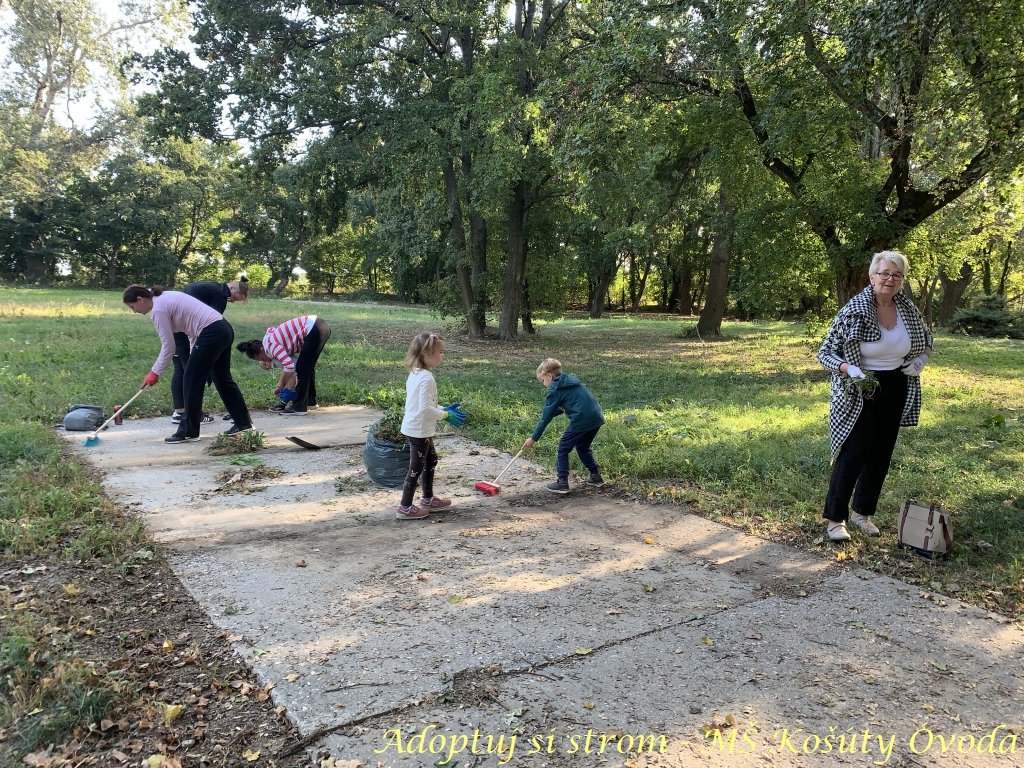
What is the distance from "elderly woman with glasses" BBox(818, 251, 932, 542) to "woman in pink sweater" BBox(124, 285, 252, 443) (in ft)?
18.5

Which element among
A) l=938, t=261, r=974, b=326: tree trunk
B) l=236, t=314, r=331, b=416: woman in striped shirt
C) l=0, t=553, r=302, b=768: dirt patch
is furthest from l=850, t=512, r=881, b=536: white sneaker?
l=938, t=261, r=974, b=326: tree trunk

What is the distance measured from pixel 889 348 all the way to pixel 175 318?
6366mm

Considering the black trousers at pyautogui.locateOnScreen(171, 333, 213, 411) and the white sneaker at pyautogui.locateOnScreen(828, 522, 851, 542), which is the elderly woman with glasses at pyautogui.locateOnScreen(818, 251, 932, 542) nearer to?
the white sneaker at pyautogui.locateOnScreen(828, 522, 851, 542)

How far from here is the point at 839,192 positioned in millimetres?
11078

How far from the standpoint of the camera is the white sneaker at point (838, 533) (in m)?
4.55

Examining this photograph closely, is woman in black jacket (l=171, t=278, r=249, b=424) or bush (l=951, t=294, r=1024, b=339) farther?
bush (l=951, t=294, r=1024, b=339)

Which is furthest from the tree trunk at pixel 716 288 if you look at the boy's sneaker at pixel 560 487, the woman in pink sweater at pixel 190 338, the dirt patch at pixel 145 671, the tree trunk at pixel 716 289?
the dirt patch at pixel 145 671

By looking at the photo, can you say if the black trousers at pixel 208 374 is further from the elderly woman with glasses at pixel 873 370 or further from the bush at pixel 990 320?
the bush at pixel 990 320

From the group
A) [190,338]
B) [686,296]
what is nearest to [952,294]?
[686,296]

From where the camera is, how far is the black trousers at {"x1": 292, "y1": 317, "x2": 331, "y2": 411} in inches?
328

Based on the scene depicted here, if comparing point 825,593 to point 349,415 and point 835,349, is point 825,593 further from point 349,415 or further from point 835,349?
point 349,415

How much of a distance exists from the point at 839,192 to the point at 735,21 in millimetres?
3573

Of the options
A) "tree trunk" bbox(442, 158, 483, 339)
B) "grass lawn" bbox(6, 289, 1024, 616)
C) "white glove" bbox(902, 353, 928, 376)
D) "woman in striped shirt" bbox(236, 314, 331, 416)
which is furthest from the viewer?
"tree trunk" bbox(442, 158, 483, 339)

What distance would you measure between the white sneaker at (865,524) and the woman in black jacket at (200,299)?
6.51 m
